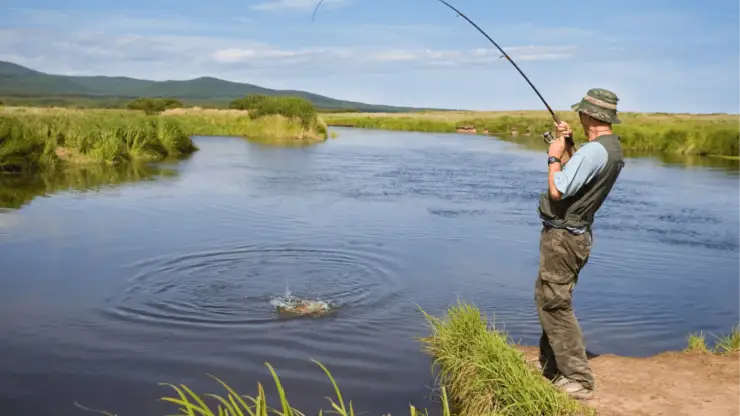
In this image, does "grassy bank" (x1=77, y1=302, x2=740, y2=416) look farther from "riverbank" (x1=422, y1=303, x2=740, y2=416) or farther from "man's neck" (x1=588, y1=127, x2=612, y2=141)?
"man's neck" (x1=588, y1=127, x2=612, y2=141)

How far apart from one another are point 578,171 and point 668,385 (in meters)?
1.44

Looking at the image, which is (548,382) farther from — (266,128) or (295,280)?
(266,128)

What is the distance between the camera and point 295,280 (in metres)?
7.94

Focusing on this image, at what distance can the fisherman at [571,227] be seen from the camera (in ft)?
13.7

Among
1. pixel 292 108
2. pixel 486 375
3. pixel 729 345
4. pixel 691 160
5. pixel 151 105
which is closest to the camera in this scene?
pixel 486 375

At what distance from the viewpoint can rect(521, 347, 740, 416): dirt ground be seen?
4.16 metres

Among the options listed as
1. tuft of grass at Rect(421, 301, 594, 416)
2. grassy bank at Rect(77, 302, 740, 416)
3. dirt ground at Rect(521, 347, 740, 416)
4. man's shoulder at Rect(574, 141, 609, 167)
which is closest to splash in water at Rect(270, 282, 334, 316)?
grassy bank at Rect(77, 302, 740, 416)

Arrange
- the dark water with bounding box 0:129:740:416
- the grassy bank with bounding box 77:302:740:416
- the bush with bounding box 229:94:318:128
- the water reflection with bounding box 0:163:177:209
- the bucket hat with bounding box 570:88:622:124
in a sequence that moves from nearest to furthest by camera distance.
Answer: the grassy bank with bounding box 77:302:740:416, the bucket hat with bounding box 570:88:622:124, the dark water with bounding box 0:129:740:416, the water reflection with bounding box 0:163:177:209, the bush with bounding box 229:94:318:128

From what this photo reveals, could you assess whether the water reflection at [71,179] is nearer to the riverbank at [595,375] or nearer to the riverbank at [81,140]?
the riverbank at [81,140]

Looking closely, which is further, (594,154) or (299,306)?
(299,306)

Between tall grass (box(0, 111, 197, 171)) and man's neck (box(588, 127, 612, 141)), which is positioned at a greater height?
man's neck (box(588, 127, 612, 141))

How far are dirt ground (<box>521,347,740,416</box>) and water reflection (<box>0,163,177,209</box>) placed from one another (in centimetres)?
1030

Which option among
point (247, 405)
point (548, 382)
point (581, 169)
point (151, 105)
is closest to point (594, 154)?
point (581, 169)

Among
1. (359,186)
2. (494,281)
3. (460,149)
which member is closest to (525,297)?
(494,281)
